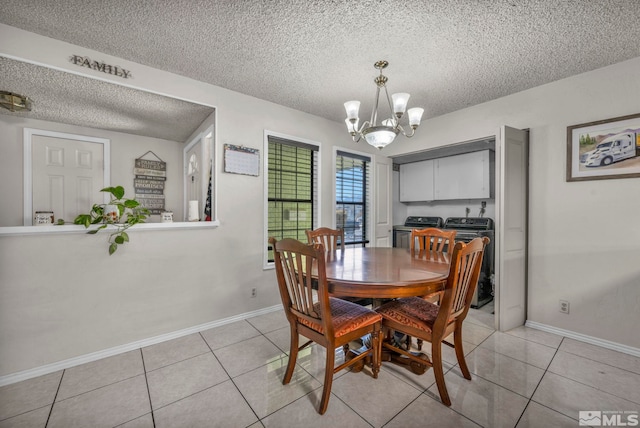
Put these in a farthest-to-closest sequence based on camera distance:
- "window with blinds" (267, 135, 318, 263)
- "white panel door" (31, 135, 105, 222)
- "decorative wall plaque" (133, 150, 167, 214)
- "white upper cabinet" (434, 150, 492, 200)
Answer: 1. "white upper cabinet" (434, 150, 492, 200)
2. "decorative wall plaque" (133, 150, 167, 214)
3. "window with blinds" (267, 135, 318, 263)
4. "white panel door" (31, 135, 105, 222)

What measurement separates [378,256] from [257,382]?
1337mm

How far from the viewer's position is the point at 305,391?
172cm

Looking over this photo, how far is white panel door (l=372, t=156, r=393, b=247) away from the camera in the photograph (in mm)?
4203

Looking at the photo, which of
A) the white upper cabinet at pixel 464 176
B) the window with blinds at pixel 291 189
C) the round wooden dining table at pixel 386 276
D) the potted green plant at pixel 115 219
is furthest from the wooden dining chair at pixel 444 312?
the white upper cabinet at pixel 464 176

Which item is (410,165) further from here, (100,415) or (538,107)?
(100,415)

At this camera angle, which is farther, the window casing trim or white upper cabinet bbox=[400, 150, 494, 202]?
white upper cabinet bbox=[400, 150, 494, 202]

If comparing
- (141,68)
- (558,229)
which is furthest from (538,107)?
(141,68)

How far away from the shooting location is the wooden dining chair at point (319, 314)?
149cm

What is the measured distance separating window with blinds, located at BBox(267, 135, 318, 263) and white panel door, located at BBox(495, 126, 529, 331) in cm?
216

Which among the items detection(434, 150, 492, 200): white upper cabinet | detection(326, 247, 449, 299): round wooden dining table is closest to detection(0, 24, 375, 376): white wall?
detection(326, 247, 449, 299): round wooden dining table

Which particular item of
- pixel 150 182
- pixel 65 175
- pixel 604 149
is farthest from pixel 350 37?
pixel 65 175

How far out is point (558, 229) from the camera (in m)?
2.64
